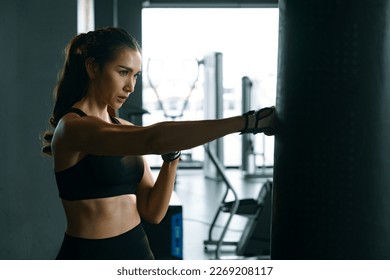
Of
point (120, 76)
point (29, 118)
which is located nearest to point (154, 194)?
point (120, 76)

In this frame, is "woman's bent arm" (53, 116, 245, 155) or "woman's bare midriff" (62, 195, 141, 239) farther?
"woman's bare midriff" (62, 195, 141, 239)

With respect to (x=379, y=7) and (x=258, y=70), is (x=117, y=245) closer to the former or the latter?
(x=379, y=7)

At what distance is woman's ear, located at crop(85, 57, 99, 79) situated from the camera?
5.20 ft

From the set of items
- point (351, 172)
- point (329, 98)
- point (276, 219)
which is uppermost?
point (329, 98)

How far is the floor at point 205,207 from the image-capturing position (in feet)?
15.5

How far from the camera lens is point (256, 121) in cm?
128

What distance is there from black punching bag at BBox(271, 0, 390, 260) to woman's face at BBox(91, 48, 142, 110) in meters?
0.46

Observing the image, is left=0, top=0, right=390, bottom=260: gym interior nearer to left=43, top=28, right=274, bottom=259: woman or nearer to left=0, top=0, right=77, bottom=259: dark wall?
left=0, top=0, right=77, bottom=259: dark wall

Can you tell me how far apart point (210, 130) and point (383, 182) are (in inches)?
13.7

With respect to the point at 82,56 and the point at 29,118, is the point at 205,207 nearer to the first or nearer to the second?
the point at 29,118

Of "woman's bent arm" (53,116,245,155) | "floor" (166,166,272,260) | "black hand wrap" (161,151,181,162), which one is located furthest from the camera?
"floor" (166,166,272,260)

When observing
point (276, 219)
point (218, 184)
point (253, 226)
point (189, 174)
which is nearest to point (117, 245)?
point (276, 219)

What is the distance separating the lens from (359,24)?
44.6 inches

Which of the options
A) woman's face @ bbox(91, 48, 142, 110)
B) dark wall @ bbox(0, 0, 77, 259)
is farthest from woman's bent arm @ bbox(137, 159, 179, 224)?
dark wall @ bbox(0, 0, 77, 259)
